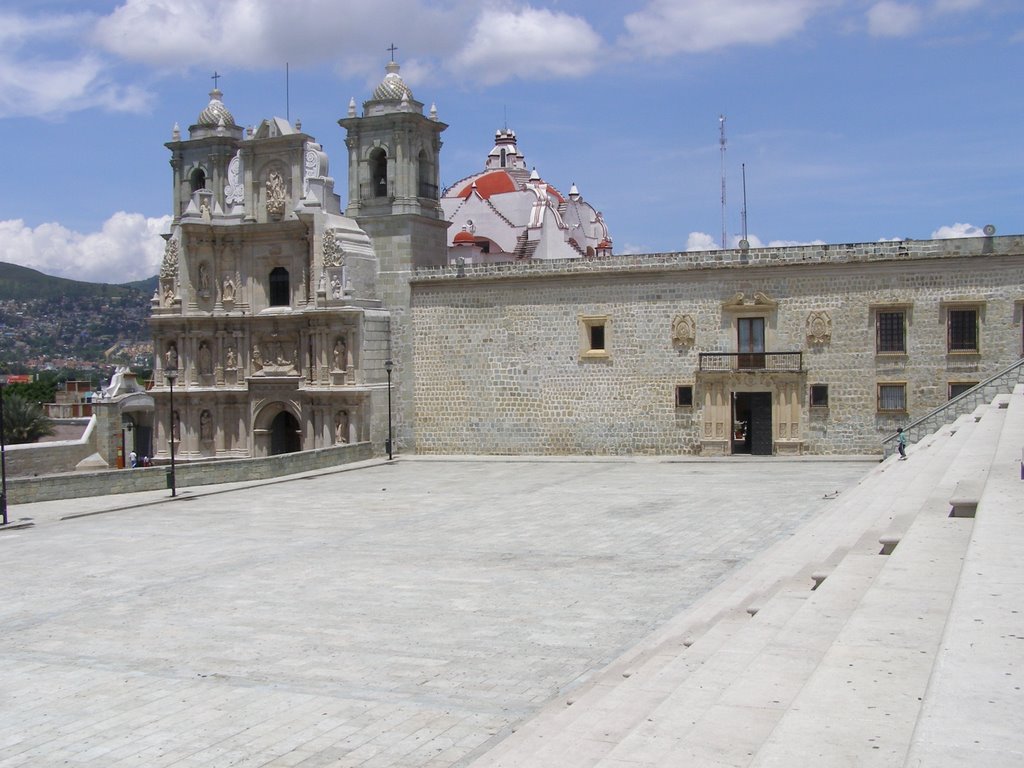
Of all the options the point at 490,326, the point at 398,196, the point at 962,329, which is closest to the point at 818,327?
the point at 962,329

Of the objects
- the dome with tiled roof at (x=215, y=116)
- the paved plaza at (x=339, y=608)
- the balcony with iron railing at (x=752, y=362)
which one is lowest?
the paved plaza at (x=339, y=608)

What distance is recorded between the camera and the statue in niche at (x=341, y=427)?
98.0ft

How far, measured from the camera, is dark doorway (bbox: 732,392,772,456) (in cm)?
2719

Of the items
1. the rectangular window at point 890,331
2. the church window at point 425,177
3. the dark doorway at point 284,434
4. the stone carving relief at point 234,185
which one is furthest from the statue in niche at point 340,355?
the rectangular window at point 890,331

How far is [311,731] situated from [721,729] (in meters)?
3.59

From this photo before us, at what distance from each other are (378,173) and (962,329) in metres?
16.3

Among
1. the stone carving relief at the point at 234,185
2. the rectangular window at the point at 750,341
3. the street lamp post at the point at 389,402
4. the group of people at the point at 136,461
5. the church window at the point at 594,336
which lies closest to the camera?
the rectangular window at the point at 750,341

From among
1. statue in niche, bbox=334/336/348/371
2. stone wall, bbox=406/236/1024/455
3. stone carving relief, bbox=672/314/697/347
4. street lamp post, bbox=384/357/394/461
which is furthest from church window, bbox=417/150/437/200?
stone carving relief, bbox=672/314/697/347

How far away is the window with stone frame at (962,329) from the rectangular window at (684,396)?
624 cm

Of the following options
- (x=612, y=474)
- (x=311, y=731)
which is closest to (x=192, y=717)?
(x=311, y=731)

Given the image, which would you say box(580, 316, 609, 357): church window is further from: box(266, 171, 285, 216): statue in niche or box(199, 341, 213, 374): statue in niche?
box(199, 341, 213, 374): statue in niche

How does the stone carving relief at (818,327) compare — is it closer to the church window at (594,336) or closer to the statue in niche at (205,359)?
the church window at (594,336)

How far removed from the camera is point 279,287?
3256 centimetres

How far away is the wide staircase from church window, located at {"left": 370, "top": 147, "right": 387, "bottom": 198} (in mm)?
22646
